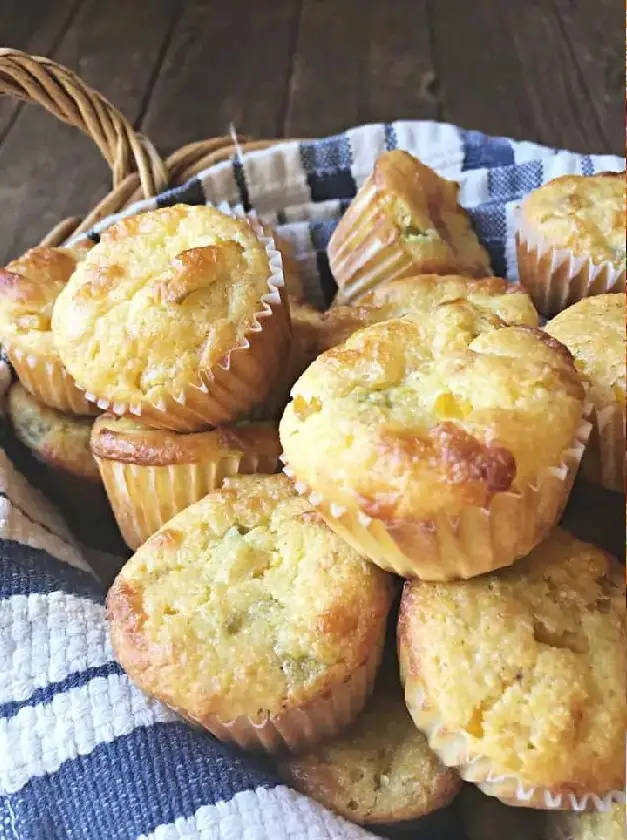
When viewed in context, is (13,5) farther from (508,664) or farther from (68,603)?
(508,664)

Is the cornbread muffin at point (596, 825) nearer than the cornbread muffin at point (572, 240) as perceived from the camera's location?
Yes

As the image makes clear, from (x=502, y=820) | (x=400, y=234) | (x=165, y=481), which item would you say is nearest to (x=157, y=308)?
(x=165, y=481)

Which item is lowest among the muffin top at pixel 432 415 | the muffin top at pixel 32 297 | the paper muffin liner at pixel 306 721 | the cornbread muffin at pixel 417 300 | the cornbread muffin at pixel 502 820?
the cornbread muffin at pixel 502 820

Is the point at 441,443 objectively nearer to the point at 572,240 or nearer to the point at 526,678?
the point at 526,678

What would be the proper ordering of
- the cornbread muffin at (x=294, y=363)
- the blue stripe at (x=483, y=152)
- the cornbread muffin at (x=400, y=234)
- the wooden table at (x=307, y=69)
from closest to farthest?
the cornbread muffin at (x=294, y=363), the cornbread muffin at (x=400, y=234), the blue stripe at (x=483, y=152), the wooden table at (x=307, y=69)

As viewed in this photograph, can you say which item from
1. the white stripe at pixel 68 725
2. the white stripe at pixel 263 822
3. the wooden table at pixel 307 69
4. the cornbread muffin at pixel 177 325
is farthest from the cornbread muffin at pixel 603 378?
the wooden table at pixel 307 69

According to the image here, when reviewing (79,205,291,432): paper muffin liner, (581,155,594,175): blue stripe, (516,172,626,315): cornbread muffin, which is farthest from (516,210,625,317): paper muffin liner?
(79,205,291,432): paper muffin liner

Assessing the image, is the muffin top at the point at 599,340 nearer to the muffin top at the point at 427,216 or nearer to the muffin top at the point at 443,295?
the muffin top at the point at 443,295
